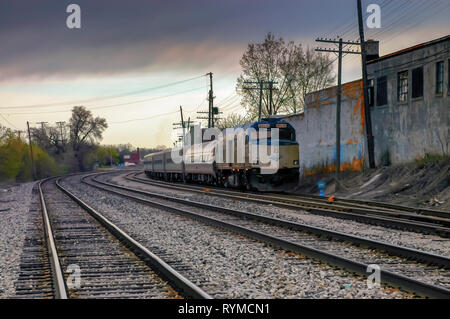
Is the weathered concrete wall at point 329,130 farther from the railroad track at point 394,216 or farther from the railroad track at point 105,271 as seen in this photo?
the railroad track at point 105,271

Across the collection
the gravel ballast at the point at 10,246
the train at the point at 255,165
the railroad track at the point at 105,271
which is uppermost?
the train at the point at 255,165

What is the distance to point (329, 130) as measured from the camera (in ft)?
96.1

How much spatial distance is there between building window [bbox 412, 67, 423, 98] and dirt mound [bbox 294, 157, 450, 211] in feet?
10.4

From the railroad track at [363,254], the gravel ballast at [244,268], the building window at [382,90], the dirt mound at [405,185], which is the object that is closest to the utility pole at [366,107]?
the dirt mound at [405,185]

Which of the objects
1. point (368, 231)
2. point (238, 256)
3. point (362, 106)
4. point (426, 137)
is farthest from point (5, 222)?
point (362, 106)

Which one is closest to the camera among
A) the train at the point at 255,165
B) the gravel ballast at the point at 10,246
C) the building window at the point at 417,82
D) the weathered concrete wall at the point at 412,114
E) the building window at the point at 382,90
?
the gravel ballast at the point at 10,246

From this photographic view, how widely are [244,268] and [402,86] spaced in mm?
18511

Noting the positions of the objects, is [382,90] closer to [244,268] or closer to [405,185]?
[405,185]

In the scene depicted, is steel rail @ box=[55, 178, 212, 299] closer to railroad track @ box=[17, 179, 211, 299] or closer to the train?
railroad track @ box=[17, 179, 211, 299]

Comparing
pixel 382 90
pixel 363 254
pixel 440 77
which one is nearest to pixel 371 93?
pixel 382 90

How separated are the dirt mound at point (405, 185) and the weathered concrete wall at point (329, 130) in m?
1.62

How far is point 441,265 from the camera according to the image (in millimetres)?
7359

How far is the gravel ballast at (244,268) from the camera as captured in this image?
6.11m
